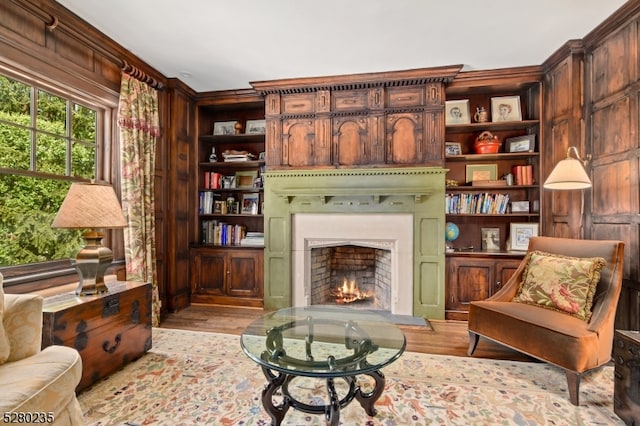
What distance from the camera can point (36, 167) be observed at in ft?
7.56

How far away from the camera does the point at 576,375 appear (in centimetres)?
181

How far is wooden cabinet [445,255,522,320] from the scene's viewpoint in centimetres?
320

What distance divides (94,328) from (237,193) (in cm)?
237

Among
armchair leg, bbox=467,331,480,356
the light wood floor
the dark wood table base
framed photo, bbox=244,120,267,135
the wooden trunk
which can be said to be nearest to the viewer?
the dark wood table base

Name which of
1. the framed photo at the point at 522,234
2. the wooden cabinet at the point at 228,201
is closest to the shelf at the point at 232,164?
the wooden cabinet at the point at 228,201

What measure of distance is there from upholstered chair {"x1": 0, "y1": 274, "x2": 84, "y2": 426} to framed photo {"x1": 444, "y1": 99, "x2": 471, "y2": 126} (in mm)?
3760

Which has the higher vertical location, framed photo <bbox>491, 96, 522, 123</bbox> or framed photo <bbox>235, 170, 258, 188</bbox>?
framed photo <bbox>491, 96, 522, 123</bbox>

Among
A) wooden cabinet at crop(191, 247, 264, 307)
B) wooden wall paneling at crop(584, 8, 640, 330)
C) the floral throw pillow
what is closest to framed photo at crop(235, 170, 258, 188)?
wooden cabinet at crop(191, 247, 264, 307)

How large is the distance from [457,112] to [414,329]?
2432mm

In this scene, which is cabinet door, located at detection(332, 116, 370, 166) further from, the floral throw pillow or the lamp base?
the lamp base

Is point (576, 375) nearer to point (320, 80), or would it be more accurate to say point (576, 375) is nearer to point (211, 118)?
point (320, 80)

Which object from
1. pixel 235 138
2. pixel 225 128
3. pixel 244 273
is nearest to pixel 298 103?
pixel 235 138

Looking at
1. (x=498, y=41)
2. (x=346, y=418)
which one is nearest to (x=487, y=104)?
(x=498, y=41)

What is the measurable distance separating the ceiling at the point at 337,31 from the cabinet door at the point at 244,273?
6.84 ft
